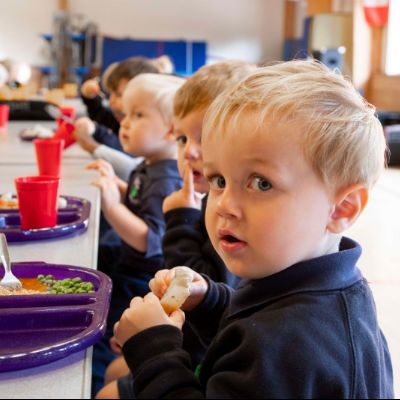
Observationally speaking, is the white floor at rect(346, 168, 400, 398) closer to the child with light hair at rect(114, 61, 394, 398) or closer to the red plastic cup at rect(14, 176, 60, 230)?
the child with light hair at rect(114, 61, 394, 398)

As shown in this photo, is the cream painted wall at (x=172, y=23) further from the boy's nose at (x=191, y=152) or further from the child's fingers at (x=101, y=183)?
the boy's nose at (x=191, y=152)

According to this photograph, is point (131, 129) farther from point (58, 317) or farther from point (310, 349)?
point (310, 349)

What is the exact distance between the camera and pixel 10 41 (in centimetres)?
854

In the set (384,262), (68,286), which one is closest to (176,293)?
(68,286)

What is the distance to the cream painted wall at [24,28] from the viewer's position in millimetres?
8508

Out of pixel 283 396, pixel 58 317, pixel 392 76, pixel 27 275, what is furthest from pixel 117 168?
pixel 392 76

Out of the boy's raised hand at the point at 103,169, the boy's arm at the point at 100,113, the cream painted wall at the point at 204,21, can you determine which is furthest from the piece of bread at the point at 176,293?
the cream painted wall at the point at 204,21

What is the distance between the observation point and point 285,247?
700mm

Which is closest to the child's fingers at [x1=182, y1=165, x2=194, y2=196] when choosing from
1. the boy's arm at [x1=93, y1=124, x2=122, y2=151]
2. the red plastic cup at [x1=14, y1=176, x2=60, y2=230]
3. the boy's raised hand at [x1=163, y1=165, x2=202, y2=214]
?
the boy's raised hand at [x1=163, y1=165, x2=202, y2=214]

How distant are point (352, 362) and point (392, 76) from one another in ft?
20.5

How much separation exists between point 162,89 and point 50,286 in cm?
107

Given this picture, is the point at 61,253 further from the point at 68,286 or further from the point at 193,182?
the point at 193,182

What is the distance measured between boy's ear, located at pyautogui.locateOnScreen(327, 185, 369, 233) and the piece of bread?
0.20m

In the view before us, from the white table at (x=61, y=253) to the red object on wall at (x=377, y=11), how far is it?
4897 mm
